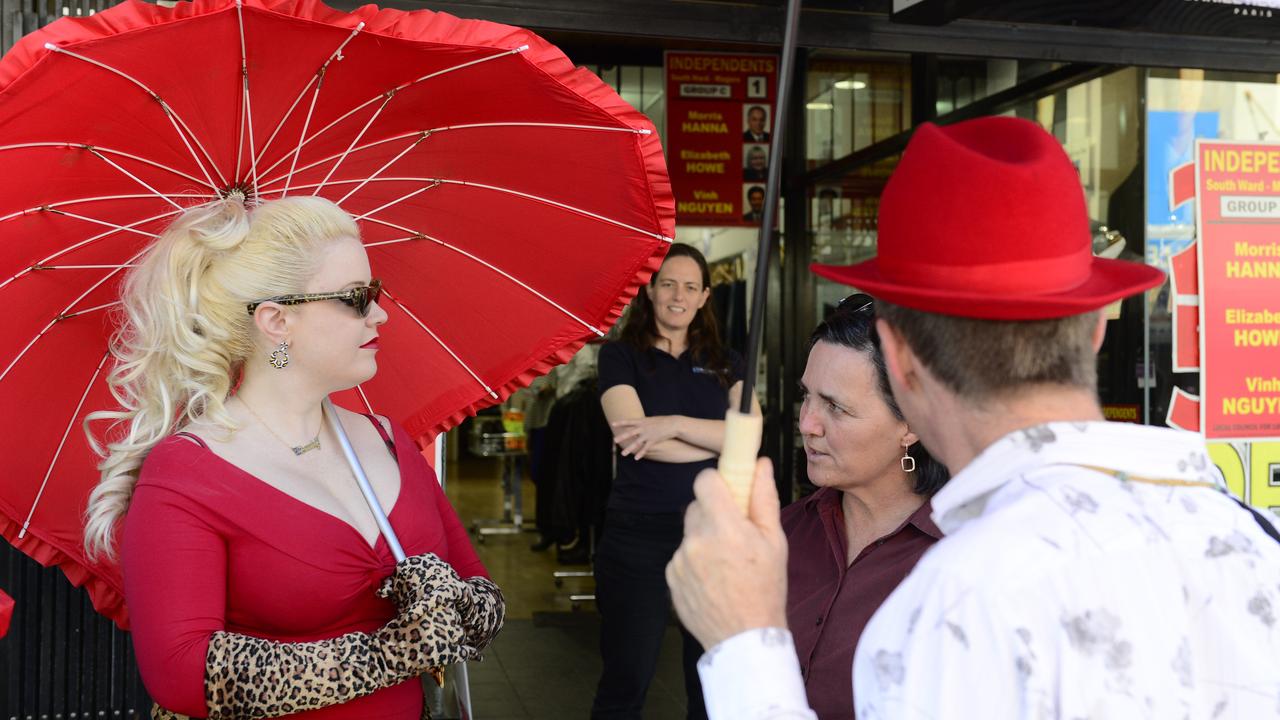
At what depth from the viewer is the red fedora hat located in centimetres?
106

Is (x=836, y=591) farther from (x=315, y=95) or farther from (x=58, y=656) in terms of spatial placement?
(x=58, y=656)

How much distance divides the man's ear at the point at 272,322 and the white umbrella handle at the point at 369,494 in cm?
21

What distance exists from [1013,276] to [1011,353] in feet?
0.24

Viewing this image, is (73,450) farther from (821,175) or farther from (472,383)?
(821,175)

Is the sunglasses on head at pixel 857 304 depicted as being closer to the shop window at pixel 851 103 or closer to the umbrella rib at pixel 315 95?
the umbrella rib at pixel 315 95

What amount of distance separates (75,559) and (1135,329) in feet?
12.0

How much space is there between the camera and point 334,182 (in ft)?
7.62

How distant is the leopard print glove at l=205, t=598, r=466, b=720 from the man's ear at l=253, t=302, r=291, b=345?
0.54 meters

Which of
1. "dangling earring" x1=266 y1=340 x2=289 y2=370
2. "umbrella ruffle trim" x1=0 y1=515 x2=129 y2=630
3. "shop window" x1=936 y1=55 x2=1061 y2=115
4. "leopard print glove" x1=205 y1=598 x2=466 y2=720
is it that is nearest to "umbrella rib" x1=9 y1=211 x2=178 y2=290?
"dangling earring" x1=266 y1=340 x2=289 y2=370

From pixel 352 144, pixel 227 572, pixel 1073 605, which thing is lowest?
pixel 227 572

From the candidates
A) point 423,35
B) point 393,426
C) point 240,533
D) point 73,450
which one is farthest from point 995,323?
point 73,450

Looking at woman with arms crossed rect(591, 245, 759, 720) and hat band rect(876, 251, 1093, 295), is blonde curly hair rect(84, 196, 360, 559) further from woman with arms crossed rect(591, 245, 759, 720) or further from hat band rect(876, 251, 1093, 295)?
woman with arms crossed rect(591, 245, 759, 720)

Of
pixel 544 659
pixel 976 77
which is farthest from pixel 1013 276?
pixel 544 659

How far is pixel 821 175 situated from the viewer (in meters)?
6.73
